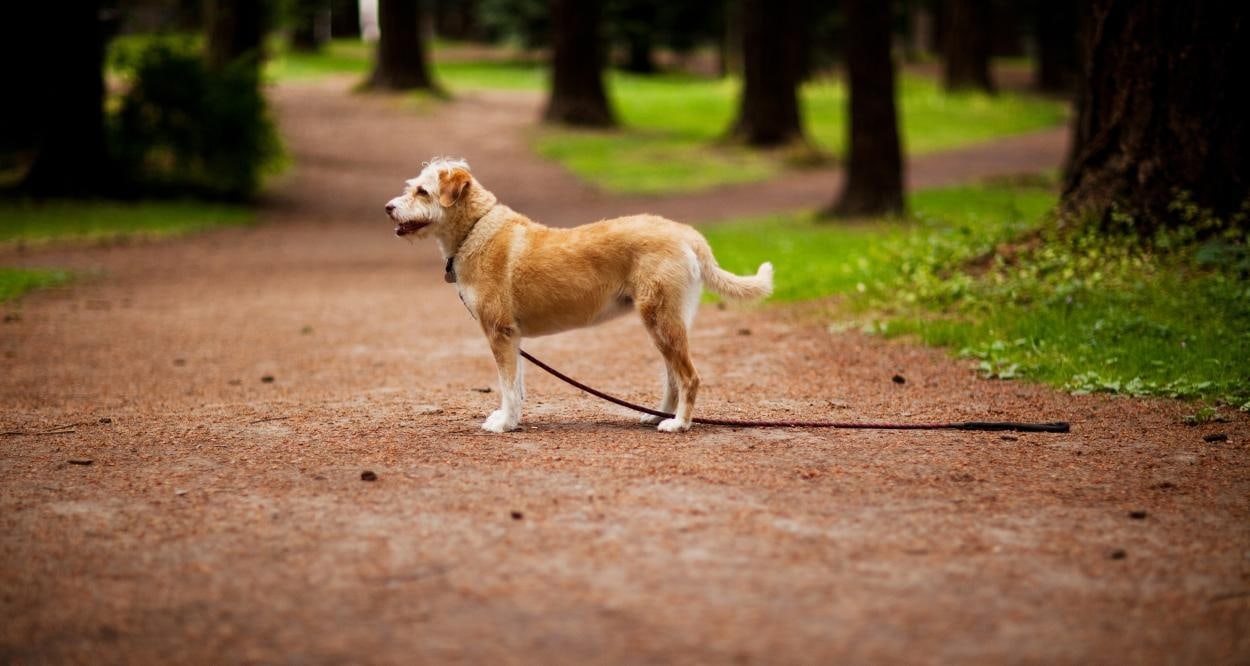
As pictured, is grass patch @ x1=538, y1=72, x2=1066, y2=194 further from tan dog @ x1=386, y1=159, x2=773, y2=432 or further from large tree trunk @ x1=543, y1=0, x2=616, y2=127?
tan dog @ x1=386, y1=159, x2=773, y2=432

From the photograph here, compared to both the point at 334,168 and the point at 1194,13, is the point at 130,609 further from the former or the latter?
the point at 334,168

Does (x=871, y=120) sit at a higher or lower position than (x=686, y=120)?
higher

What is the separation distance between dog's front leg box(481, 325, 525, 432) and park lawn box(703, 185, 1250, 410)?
3.51 m

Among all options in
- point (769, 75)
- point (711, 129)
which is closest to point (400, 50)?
point (711, 129)

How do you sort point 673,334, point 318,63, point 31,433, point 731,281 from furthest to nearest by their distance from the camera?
1. point 318,63
2. point 31,433
3. point 731,281
4. point 673,334

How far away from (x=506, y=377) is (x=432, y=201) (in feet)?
3.33

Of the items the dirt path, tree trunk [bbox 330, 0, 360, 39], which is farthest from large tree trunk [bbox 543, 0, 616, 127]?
tree trunk [bbox 330, 0, 360, 39]

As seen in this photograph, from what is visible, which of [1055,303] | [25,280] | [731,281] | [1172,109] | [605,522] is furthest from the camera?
[25,280]

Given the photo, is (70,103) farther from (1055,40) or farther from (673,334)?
(1055,40)

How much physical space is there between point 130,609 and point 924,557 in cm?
277

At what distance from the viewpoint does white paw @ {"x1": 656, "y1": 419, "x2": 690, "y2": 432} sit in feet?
21.4

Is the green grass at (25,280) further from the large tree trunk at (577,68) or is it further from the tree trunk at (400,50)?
the tree trunk at (400,50)

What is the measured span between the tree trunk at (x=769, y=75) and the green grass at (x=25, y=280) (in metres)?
16.2

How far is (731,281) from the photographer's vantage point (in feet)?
21.5
